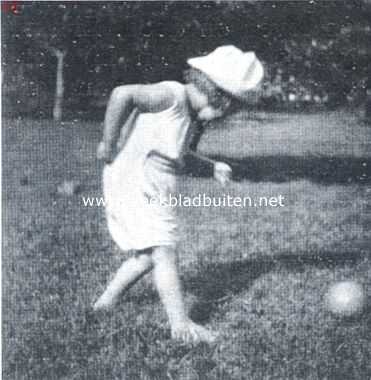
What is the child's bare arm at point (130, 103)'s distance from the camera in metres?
1.19

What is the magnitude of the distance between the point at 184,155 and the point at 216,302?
311 millimetres

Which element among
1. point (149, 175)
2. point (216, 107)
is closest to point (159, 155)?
point (149, 175)

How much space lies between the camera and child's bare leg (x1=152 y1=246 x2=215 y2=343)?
122 cm

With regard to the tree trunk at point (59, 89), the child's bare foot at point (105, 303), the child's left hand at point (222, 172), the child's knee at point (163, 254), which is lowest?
the child's bare foot at point (105, 303)

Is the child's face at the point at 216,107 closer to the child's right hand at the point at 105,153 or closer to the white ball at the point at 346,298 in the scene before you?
the child's right hand at the point at 105,153

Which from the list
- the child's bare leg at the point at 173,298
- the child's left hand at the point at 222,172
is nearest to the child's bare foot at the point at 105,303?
the child's bare leg at the point at 173,298

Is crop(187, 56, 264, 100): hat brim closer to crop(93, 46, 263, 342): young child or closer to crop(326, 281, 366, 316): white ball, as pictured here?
crop(93, 46, 263, 342): young child

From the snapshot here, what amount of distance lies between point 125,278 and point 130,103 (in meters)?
0.36

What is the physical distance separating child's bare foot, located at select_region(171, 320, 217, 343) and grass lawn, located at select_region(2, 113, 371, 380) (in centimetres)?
2

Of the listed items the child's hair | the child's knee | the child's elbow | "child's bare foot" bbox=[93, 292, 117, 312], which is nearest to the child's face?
the child's hair

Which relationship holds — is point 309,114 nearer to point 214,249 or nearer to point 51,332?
point 214,249

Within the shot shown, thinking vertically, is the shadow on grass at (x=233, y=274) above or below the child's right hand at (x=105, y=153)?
below

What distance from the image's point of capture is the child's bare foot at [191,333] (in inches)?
47.8

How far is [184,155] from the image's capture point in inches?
48.0
